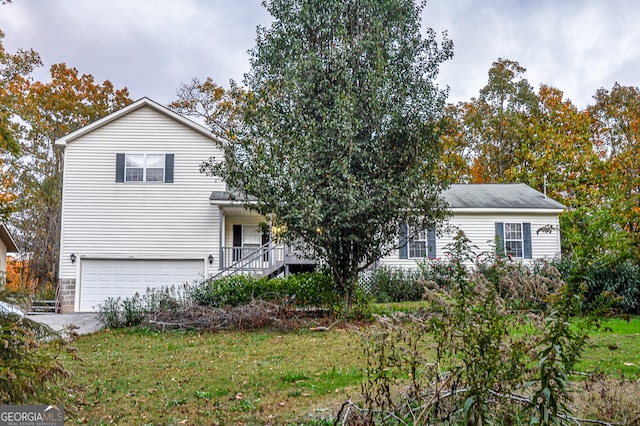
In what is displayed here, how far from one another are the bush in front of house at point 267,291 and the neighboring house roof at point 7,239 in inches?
504

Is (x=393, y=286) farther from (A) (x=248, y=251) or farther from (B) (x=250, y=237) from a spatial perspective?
(B) (x=250, y=237)

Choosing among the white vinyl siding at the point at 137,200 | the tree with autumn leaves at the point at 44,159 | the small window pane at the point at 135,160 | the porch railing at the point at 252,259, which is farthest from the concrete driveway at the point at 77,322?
the tree with autumn leaves at the point at 44,159

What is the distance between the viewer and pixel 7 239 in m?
22.5

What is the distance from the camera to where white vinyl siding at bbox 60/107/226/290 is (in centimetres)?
1700

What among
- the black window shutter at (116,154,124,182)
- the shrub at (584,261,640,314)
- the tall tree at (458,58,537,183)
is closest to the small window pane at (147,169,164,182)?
the black window shutter at (116,154,124,182)

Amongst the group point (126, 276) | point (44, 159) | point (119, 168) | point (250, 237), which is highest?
point (44, 159)

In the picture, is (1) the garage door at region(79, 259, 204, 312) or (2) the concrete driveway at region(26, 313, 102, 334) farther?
(1) the garage door at region(79, 259, 204, 312)

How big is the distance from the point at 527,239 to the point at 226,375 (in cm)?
1508

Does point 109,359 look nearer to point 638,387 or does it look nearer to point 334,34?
point 638,387

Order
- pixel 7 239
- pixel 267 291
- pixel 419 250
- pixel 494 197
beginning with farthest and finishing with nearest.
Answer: pixel 7 239, pixel 494 197, pixel 419 250, pixel 267 291

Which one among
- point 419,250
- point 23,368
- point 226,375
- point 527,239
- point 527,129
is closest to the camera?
point 23,368

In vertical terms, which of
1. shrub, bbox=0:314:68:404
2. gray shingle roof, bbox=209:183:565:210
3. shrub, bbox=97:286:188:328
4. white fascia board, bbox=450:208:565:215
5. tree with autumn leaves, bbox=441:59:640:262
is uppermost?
tree with autumn leaves, bbox=441:59:640:262

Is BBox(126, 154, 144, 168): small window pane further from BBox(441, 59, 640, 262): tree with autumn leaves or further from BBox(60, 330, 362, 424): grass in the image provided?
BBox(441, 59, 640, 262): tree with autumn leaves

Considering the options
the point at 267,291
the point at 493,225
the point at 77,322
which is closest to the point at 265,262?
the point at 267,291
